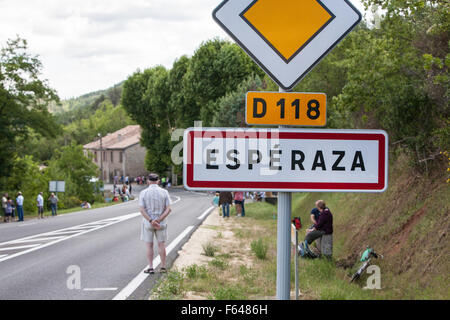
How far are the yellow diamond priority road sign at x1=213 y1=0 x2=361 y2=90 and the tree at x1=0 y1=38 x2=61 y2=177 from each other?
1604 inches

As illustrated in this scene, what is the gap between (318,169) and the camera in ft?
7.25

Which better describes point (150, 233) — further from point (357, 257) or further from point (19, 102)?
point (19, 102)

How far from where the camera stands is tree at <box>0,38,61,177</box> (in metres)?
39.5

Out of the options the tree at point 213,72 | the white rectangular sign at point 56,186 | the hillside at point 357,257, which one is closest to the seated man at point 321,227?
the hillside at point 357,257

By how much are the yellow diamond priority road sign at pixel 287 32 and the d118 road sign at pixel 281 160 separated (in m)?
0.30

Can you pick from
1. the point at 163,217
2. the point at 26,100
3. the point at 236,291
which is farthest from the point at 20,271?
the point at 26,100

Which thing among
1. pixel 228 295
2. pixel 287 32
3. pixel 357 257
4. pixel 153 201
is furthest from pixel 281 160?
pixel 357 257

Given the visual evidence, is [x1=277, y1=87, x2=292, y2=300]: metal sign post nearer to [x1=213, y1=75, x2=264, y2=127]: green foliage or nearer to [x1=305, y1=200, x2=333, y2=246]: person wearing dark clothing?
[x1=305, y1=200, x2=333, y2=246]: person wearing dark clothing

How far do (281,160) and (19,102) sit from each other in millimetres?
42221

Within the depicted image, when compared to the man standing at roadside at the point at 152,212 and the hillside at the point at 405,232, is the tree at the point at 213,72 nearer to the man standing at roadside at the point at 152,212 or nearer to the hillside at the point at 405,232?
the hillside at the point at 405,232

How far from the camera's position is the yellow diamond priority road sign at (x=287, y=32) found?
213cm

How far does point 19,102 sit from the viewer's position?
40562 millimetres

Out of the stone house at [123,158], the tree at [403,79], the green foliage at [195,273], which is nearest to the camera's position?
the green foliage at [195,273]

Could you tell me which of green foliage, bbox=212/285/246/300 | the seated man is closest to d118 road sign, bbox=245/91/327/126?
green foliage, bbox=212/285/246/300
